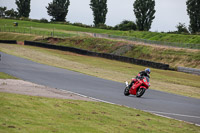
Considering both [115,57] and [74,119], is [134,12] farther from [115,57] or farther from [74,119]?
[74,119]

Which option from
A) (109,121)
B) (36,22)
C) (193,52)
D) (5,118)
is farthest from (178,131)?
(36,22)

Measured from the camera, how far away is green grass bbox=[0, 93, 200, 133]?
8406 mm

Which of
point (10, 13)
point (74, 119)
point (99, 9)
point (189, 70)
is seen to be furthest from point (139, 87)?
point (10, 13)

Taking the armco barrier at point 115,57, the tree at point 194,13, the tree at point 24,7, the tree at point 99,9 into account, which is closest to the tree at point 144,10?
the tree at point 194,13

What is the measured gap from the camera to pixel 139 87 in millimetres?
17781

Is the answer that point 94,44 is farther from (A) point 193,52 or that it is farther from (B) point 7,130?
(B) point 7,130

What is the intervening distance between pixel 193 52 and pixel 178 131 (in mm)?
45856

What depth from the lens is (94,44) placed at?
7075 cm

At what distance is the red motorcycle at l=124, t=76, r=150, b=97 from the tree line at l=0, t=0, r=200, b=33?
5861 cm

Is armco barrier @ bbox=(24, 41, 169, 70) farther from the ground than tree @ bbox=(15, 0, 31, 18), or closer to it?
closer to it

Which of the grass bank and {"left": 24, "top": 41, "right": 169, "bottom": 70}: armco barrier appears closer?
the grass bank

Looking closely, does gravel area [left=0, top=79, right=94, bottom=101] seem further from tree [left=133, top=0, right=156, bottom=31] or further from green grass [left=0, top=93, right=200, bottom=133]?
tree [left=133, top=0, right=156, bottom=31]

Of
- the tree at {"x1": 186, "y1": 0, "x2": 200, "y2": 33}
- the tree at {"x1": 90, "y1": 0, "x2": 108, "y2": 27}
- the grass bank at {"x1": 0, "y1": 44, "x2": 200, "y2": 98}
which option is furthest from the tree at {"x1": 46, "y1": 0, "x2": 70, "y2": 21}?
the grass bank at {"x1": 0, "y1": 44, "x2": 200, "y2": 98}

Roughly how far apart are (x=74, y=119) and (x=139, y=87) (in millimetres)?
8332
